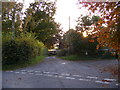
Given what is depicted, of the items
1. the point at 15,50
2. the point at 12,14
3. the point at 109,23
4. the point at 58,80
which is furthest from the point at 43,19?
the point at 109,23

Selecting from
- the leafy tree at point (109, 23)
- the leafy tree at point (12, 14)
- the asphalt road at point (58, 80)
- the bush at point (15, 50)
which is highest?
the leafy tree at point (12, 14)

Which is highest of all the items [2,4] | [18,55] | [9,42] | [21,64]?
[2,4]

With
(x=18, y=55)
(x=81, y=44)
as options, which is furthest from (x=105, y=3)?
(x=81, y=44)

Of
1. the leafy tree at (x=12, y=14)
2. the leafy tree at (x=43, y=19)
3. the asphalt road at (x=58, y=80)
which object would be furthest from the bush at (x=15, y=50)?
the leafy tree at (x=43, y=19)

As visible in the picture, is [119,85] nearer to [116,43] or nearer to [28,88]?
[116,43]

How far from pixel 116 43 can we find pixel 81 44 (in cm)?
1727

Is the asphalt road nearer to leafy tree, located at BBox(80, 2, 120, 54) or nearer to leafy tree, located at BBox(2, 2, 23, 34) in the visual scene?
leafy tree, located at BBox(80, 2, 120, 54)

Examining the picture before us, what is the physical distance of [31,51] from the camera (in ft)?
50.8

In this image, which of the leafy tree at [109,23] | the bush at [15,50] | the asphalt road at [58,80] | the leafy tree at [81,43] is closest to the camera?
the leafy tree at [109,23]

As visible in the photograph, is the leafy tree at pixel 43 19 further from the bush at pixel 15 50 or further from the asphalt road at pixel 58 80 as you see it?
the asphalt road at pixel 58 80

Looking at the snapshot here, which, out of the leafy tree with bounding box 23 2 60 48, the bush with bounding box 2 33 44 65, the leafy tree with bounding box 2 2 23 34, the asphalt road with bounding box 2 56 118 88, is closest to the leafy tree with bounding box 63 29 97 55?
the leafy tree with bounding box 23 2 60 48

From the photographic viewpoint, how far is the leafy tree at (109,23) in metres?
5.30

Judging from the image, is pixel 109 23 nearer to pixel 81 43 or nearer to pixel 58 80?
pixel 58 80

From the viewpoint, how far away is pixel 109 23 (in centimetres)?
538
